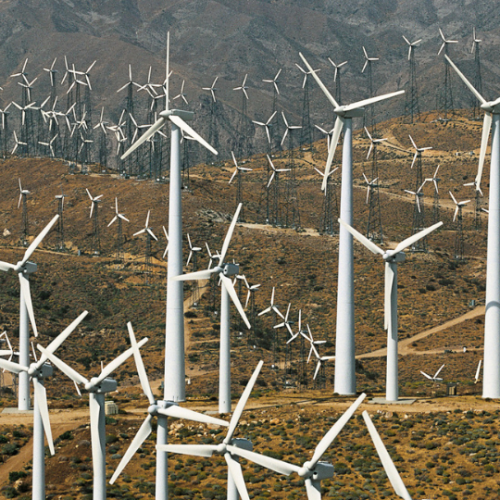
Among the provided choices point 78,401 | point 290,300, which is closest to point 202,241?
point 290,300

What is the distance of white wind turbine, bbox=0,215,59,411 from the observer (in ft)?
199

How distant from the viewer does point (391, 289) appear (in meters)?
60.8

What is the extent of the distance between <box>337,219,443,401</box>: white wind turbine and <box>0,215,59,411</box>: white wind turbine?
19.6 metres

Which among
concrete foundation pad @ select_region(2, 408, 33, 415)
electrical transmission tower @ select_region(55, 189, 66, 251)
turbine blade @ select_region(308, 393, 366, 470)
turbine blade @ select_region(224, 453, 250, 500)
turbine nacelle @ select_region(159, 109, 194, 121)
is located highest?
turbine nacelle @ select_region(159, 109, 194, 121)

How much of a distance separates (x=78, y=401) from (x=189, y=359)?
108ft

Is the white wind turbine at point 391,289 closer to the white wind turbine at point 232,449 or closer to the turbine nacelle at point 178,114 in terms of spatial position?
the turbine nacelle at point 178,114

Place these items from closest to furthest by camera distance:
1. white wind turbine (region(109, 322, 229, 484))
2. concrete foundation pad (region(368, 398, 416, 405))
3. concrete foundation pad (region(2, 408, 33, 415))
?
white wind turbine (region(109, 322, 229, 484))
concrete foundation pad (region(368, 398, 416, 405))
concrete foundation pad (region(2, 408, 33, 415))

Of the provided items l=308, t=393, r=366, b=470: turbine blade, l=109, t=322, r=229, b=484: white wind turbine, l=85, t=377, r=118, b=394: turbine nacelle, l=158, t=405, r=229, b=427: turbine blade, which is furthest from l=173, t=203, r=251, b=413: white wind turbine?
l=308, t=393, r=366, b=470: turbine blade

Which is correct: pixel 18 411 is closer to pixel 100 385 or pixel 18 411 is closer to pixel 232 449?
pixel 100 385

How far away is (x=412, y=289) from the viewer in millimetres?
135500

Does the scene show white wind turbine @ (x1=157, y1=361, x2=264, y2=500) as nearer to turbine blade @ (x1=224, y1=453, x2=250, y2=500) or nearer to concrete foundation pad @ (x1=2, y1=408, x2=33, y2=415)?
turbine blade @ (x1=224, y1=453, x2=250, y2=500)

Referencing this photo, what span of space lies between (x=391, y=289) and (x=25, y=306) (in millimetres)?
24795

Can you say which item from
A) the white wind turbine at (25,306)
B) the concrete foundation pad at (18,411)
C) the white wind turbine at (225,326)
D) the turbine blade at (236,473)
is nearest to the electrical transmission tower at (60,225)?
the concrete foundation pad at (18,411)

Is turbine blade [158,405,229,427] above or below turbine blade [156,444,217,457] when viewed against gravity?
above
